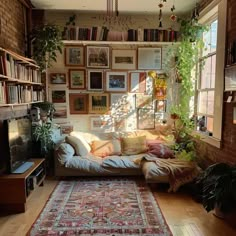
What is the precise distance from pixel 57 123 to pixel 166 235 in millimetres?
3070

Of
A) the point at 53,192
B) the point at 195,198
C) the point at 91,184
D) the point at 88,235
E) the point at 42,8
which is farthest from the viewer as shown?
the point at 42,8

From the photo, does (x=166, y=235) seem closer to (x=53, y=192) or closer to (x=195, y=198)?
(x=195, y=198)

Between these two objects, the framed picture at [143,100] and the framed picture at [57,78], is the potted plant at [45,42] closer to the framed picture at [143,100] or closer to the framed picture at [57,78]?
the framed picture at [57,78]

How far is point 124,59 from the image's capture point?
4910 millimetres

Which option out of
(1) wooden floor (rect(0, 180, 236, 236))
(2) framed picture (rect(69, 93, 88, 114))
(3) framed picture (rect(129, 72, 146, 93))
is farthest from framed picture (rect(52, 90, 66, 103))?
(1) wooden floor (rect(0, 180, 236, 236))

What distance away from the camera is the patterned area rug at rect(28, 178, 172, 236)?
8.57 feet

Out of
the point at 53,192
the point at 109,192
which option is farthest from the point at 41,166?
the point at 109,192

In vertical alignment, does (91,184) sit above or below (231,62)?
below

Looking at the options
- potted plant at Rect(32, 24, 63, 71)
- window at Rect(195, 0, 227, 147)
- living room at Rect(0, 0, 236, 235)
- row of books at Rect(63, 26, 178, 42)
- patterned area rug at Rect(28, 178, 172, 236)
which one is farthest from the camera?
row of books at Rect(63, 26, 178, 42)

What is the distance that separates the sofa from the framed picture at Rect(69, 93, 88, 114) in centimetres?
46

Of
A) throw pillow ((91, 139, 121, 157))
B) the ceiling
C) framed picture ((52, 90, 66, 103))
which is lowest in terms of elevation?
throw pillow ((91, 139, 121, 157))

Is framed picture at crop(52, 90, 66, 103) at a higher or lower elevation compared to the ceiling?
lower

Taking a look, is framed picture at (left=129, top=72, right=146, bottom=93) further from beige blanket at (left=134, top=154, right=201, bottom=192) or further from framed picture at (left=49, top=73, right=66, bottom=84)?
beige blanket at (left=134, top=154, right=201, bottom=192)

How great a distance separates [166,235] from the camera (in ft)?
8.29
